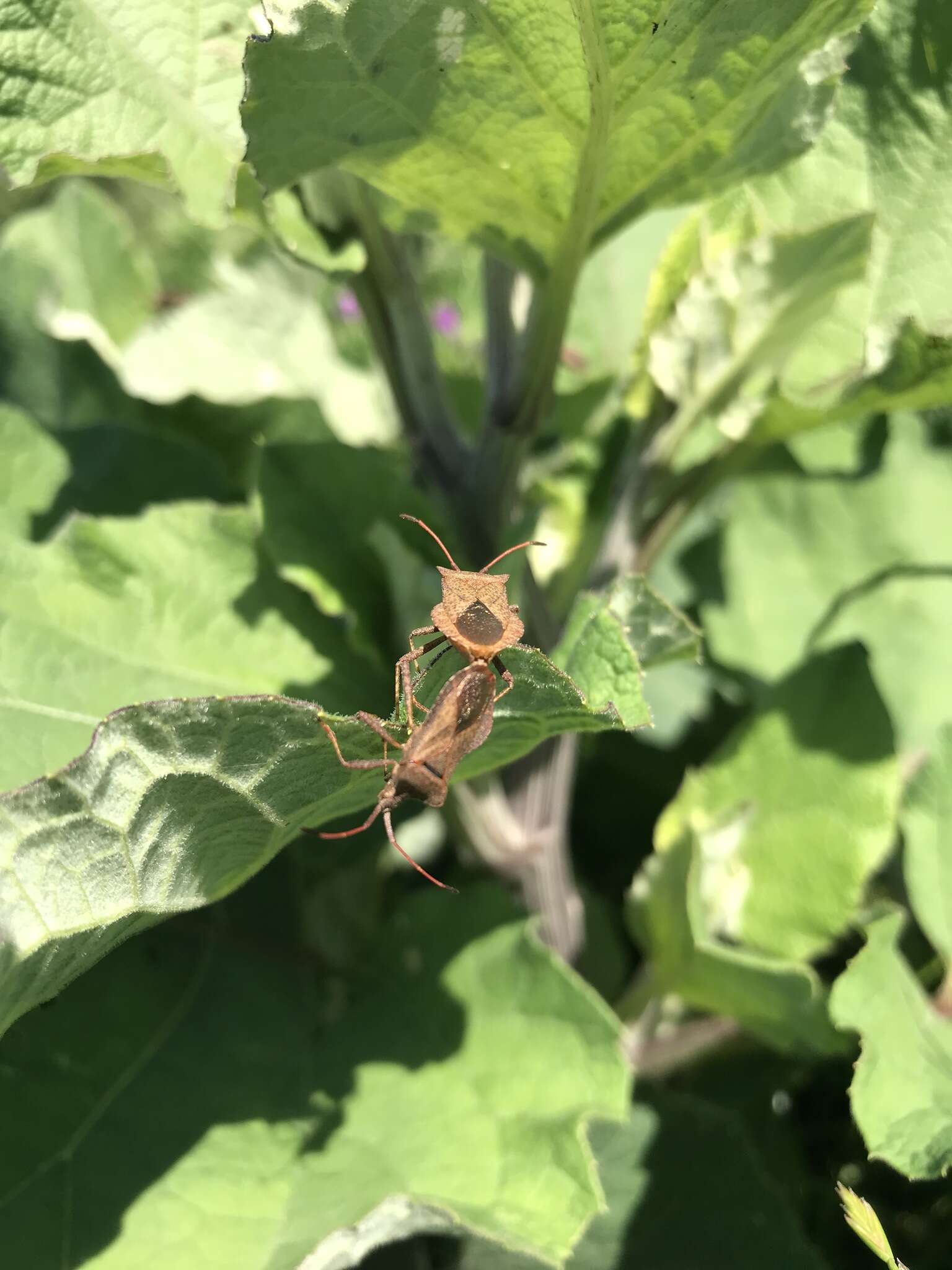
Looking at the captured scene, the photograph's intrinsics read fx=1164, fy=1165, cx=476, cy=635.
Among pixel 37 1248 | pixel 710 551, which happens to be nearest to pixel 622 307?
pixel 710 551

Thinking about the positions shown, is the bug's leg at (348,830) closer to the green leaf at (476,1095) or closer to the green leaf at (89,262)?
the green leaf at (476,1095)

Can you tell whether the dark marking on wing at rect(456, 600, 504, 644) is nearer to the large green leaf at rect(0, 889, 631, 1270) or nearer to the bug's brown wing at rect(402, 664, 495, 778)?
the bug's brown wing at rect(402, 664, 495, 778)

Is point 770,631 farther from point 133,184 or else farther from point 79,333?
point 133,184

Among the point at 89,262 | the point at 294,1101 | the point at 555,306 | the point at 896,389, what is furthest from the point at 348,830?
the point at 89,262

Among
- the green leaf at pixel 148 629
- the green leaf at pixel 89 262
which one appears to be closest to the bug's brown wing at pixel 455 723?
the green leaf at pixel 148 629

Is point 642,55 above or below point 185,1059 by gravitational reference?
above

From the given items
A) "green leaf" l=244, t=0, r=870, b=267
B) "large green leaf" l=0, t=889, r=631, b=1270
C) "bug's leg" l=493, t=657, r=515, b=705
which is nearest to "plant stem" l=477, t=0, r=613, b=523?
"green leaf" l=244, t=0, r=870, b=267
